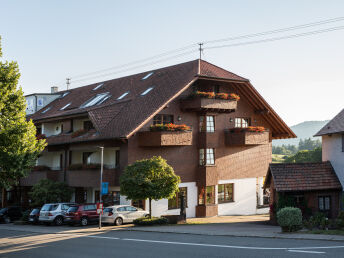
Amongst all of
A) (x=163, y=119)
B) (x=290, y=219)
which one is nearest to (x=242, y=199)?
(x=163, y=119)

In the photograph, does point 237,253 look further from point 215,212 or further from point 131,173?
point 215,212

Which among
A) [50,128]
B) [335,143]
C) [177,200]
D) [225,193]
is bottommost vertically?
[177,200]


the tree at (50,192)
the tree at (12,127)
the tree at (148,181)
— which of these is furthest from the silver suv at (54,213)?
the tree at (12,127)

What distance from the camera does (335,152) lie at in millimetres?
29531

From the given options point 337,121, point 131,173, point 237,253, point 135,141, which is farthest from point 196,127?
point 237,253

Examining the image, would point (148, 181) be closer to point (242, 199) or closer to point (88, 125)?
point (88, 125)

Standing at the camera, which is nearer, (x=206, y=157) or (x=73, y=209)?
(x=73, y=209)

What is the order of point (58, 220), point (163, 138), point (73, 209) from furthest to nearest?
point (163, 138) < point (58, 220) < point (73, 209)

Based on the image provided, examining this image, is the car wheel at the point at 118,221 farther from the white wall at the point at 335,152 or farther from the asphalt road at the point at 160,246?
the white wall at the point at 335,152

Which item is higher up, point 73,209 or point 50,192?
point 50,192

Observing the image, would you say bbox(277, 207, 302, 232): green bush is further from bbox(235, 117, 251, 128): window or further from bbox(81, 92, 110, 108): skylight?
bbox(81, 92, 110, 108): skylight

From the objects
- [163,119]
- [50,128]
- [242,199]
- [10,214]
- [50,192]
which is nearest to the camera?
[163,119]

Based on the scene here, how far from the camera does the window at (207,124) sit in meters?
37.6

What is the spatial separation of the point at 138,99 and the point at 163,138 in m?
5.46
